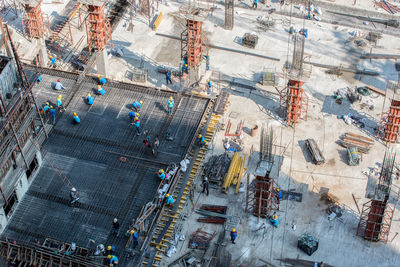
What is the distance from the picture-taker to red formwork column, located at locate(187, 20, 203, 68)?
3157 inches

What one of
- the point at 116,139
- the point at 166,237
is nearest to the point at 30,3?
the point at 116,139

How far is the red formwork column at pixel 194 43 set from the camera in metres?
80.2

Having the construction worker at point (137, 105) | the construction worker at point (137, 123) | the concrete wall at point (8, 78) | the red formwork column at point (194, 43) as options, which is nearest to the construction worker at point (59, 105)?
the construction worker at point (137, 105)

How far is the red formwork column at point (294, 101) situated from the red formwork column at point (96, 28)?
23962 millimetres

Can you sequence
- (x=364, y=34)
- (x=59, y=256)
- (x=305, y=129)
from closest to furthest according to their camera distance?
(x=59, y=256) → (x=305, y=129) → (x=364, y=34)

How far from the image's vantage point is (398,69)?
88812 millimetres

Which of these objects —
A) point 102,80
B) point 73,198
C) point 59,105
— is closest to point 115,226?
point 73,198

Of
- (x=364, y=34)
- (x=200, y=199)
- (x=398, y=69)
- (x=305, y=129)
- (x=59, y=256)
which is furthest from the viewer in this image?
(x=364, y=34)

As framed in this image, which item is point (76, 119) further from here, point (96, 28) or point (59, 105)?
point (96, 28)

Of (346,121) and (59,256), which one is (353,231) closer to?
(346,121)

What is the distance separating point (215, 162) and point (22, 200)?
2114 centimetres

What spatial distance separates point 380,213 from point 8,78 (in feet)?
122

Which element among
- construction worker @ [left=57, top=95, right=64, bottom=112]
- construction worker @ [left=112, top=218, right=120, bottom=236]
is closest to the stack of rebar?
construction worker @ [left=112, top=218, right=120, bottom=236]

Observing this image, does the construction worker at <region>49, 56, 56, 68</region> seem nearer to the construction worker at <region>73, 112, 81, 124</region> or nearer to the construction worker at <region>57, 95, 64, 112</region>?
the construction worker at <region>57, 95, 64, 112</region>
